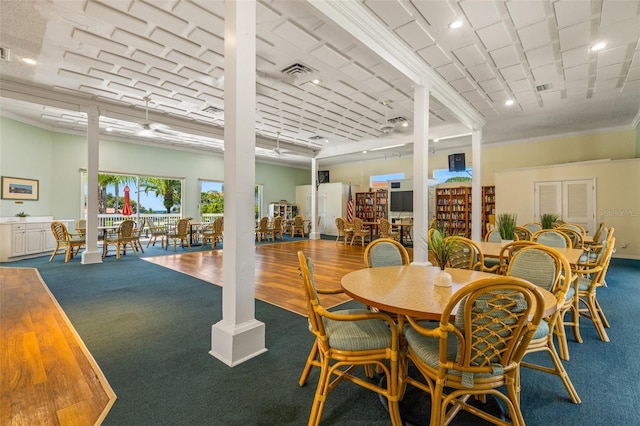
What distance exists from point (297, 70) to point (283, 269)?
3.56 metres

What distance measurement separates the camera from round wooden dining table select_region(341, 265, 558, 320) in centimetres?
146

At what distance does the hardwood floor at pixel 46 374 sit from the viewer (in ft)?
5.54

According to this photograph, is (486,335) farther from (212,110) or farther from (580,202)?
(580,202)

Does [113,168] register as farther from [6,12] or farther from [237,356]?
[237,356]

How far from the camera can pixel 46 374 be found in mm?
2082

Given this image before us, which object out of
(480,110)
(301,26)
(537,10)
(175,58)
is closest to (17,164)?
(175,58)

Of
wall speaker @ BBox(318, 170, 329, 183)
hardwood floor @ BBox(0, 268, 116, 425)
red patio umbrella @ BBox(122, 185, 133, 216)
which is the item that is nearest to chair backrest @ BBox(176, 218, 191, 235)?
red patio umbrella @ BBox(122, 185, 133, 216)

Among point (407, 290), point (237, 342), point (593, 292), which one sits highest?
point (407, 290)

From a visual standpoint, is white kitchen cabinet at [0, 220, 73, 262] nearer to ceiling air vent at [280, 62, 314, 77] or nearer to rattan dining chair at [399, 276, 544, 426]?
ceiling air vent at [280, 62, 314, 77]

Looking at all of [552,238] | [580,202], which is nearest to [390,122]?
[552,238]

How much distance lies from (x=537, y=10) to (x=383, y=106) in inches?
127

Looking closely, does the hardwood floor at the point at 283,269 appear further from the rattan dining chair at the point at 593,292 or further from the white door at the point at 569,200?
the white door at the point at 569,200

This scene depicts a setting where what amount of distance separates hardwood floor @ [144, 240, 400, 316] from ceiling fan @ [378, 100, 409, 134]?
2977 millimetres

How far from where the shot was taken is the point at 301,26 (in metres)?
3.48
